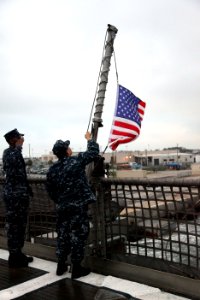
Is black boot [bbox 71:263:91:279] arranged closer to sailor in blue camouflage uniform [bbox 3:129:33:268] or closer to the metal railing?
the metal railing

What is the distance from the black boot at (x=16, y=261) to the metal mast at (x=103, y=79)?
5.80 feet

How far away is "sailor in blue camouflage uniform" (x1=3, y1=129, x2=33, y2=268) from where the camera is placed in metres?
4.62

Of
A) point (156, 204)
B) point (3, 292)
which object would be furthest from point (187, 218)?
point (3, 292)

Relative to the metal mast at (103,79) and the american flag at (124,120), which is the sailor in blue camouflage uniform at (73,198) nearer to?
the metal mast at (103,79)

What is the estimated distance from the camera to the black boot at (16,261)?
463cm

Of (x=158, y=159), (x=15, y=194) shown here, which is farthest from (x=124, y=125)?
(x=158, y=159)

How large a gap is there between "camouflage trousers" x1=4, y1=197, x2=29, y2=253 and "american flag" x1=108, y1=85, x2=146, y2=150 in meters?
1.70

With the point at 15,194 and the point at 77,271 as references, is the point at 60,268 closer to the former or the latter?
the point at 77,271

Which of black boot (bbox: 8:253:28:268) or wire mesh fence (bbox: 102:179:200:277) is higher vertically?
wire mesh fence (bbox: 102:179:200:277)

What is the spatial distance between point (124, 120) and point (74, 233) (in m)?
2.45

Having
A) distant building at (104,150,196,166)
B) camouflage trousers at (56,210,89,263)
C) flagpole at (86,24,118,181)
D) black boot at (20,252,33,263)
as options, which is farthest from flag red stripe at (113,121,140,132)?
distant building at (104,150,196,166)

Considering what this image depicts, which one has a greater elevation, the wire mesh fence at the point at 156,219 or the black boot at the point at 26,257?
the wire mesh fence at the point at 156,219

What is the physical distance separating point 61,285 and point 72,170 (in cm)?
122

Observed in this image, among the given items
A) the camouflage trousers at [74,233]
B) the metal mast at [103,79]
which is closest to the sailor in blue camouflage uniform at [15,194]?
the camouflage trousers at [74,233]
